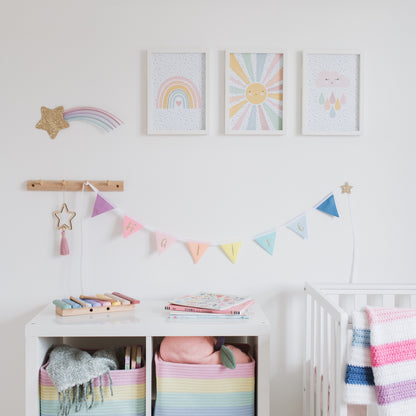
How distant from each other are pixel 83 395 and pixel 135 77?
1.32 m

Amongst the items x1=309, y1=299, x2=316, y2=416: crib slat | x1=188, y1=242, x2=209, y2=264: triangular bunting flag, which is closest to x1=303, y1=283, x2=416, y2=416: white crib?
x1=309, y1=299, x2=316, y2=416: crib slat

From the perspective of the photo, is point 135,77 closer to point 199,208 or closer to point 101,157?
point 101,157

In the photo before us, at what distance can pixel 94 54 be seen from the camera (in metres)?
2.10

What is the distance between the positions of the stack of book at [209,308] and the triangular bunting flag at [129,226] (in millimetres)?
391

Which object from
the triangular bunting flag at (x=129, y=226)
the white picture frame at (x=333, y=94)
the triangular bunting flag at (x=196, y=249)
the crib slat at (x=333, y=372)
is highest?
the white picture frame at (x=333, y=94)

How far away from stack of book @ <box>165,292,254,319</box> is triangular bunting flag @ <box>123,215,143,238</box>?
391 mm

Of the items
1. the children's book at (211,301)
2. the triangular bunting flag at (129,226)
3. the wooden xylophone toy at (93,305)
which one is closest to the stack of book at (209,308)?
the children's book at (211,301)

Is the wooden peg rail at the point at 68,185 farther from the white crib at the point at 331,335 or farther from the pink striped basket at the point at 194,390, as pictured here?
the white crib at the point at 331,335

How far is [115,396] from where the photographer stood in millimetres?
1740

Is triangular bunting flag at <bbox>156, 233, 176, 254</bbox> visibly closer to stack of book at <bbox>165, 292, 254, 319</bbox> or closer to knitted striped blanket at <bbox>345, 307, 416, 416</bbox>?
stack of book at <bbox>165, 292, 254, 319</bbox>

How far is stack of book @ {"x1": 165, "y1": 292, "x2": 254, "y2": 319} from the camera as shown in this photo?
5.89ft

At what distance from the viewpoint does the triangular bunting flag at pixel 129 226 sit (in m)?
2.08

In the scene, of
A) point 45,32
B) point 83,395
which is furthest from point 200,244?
point 45,32

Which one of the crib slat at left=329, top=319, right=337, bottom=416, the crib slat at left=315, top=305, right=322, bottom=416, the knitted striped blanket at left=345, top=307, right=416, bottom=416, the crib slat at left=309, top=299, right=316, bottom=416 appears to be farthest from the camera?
the crib slat at left=309, top=299, right=316, bottom=416
